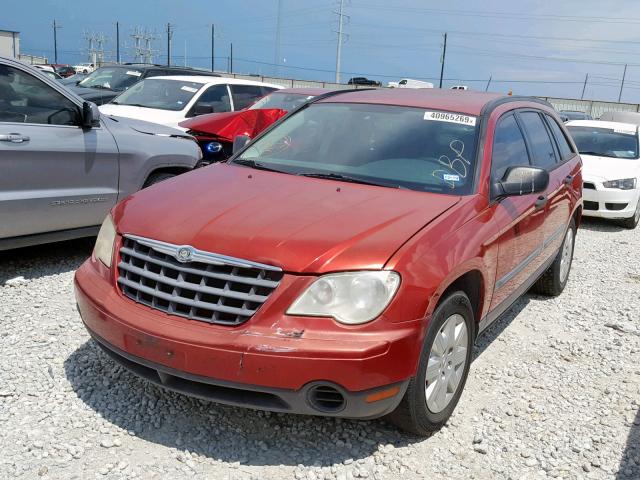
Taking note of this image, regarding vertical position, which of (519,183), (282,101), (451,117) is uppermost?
(451,117)

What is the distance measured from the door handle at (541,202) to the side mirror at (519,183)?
0.57 meters

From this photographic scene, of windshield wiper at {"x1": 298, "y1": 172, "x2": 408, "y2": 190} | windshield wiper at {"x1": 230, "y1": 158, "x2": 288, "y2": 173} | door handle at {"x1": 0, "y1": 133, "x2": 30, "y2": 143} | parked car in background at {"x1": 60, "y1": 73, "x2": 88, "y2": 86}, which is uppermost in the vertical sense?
windshield wiper at {"x1": 298, "y1": 172, "x2": 408, "y2": 190}

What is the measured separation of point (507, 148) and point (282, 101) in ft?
19.8

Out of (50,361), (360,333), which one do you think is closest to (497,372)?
(360,333)

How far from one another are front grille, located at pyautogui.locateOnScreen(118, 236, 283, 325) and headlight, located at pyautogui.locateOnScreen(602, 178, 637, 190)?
7.94 meters

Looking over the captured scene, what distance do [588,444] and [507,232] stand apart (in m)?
1.22

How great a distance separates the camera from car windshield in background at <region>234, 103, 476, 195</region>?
367cm

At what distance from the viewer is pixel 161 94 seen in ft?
32.9

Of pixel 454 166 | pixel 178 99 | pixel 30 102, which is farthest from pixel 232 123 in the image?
pixel 454 166

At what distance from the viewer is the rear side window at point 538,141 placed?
4.62 metres

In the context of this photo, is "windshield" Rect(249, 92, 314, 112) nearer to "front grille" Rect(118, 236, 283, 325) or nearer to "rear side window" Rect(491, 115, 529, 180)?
"rear side window" Rect(491, 115, 529, 180)

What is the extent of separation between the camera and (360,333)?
8.58 ft

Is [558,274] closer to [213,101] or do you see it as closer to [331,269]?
[331,269]

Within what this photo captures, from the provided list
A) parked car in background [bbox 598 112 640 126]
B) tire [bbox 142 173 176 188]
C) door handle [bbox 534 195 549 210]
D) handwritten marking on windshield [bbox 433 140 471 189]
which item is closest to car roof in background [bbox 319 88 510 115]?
handwritten marking on windshield [bbox 433 140 471 189]
